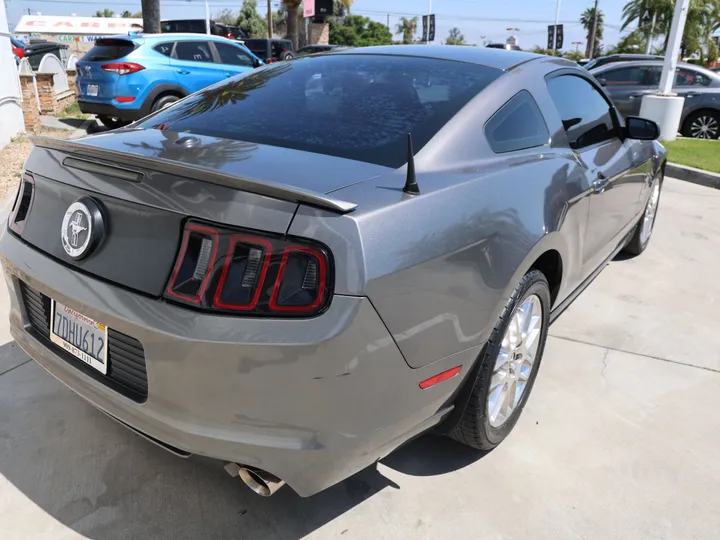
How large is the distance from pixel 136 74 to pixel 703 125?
1034 centimetres

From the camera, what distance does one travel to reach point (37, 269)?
2090 mm

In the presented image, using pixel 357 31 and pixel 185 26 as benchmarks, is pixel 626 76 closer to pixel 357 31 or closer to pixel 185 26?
pixel 185 26

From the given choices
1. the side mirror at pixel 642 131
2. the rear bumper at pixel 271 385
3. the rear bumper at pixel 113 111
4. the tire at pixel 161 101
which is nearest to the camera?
the rear bumper at pixel 271 385

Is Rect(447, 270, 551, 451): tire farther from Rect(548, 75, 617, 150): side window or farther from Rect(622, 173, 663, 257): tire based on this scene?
Rect(622, 173, 663, 257): tire

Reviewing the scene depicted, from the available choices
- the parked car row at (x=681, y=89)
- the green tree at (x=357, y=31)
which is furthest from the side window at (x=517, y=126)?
the green tree at (x=357, y=31)

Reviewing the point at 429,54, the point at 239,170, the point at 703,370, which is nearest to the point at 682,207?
the point at 703,370

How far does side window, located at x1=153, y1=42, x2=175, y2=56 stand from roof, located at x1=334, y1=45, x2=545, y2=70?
7.42 m

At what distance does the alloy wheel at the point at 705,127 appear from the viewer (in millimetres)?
11992

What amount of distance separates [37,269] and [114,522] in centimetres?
89

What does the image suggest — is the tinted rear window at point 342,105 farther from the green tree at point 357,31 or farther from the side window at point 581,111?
the green tree at point 357,31

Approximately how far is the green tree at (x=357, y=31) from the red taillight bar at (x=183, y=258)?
2509 inches

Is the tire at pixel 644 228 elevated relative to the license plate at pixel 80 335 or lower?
lower

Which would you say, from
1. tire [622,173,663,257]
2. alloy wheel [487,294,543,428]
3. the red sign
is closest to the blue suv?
tire [622,173,663,257]

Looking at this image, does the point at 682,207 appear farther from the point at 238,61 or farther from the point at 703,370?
the point at 238,61
